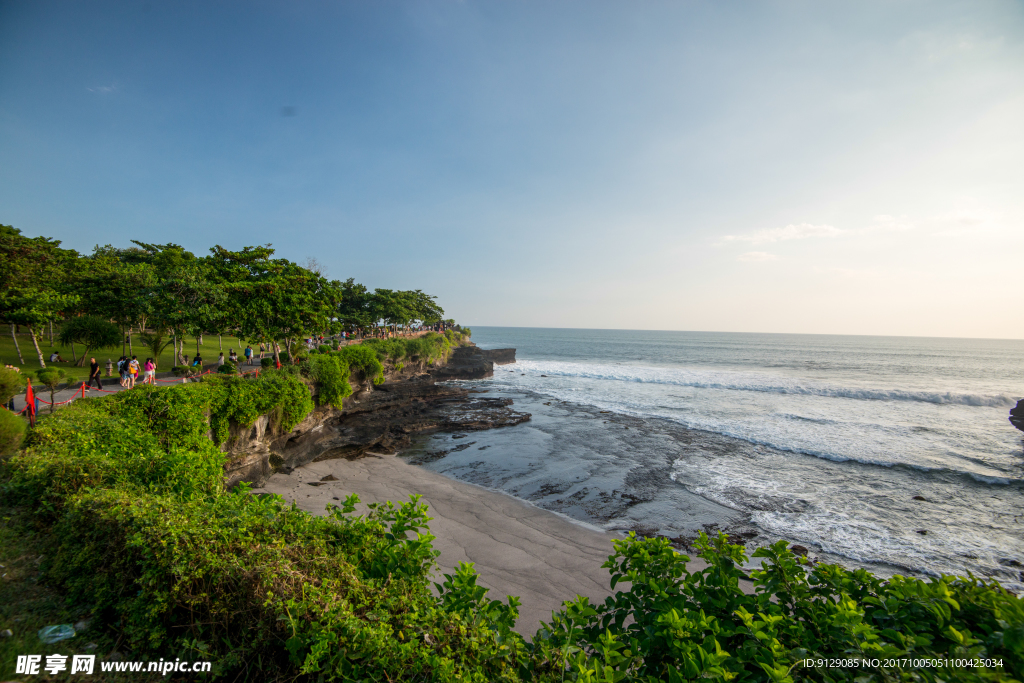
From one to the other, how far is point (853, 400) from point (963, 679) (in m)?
43.5

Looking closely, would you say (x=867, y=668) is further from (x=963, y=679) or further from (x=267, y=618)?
(x=267, y=618)

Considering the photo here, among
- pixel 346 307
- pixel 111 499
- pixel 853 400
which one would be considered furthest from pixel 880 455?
pixel 346 307

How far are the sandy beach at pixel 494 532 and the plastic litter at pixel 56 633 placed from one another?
5.33 metres

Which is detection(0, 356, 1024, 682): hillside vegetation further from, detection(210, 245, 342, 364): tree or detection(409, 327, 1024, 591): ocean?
detection(210, 245, 342, 364): tree


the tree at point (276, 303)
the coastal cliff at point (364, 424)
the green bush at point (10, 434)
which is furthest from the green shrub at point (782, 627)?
the tree at point (276, 303)

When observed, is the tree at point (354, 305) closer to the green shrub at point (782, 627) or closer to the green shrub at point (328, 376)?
the green shrub at point (328, 376)

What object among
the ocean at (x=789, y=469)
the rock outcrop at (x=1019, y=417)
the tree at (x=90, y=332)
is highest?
the tree at (x=90, y=332)

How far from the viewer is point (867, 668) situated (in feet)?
7.94

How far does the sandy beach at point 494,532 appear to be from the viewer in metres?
8.58

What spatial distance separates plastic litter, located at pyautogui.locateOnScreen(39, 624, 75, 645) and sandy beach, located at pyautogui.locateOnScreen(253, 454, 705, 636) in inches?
210

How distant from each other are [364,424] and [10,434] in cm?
1566

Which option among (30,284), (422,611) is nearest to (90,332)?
(30,284)

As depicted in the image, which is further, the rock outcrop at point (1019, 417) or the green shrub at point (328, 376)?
Result: the rock outcrop at point (1019, 417)

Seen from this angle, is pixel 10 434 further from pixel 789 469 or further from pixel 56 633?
pixel 789 469
